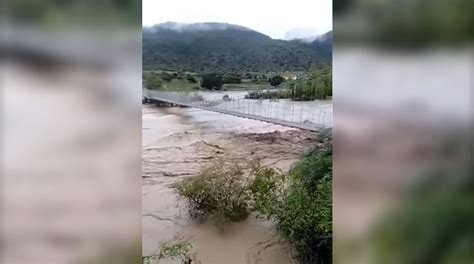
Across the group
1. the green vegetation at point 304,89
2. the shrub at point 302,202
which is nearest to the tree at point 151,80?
the green vegetation at point 304,89

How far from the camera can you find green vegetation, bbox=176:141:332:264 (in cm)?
151

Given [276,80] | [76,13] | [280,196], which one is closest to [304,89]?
[276,80]

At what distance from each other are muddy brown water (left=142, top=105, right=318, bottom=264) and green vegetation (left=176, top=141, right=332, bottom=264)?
3cm

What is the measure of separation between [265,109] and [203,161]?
26 centimetres

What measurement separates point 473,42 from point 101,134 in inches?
40.3

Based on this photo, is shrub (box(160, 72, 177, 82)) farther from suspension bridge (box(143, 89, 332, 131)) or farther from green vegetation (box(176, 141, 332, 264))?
green vegetation (box(176, 141, 332, 264))

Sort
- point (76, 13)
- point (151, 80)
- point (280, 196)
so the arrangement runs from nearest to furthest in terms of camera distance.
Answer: point (76, 13) → point (151, 80) → point (280, 196)

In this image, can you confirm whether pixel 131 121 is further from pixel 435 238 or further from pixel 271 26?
pixel 435 238

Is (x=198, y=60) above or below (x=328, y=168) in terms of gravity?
above

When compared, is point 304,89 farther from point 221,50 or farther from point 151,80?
point 151,80

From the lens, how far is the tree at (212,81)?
1502mm

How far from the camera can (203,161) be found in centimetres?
151

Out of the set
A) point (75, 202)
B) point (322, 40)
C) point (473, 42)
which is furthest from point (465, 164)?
point (75, 202)

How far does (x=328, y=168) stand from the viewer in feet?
4.97
